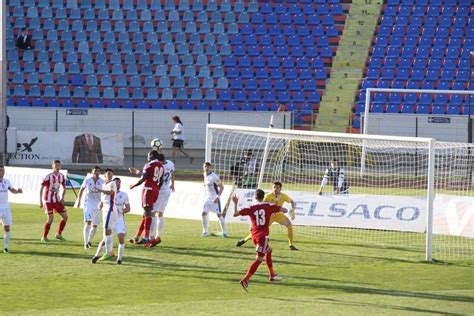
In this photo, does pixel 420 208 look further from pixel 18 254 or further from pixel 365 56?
pixel 365 56

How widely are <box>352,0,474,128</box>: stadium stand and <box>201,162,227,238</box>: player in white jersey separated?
18682 millimetres

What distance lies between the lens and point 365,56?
148 ft

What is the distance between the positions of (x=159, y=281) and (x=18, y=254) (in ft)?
14.5

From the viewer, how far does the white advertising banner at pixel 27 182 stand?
32.8 meters

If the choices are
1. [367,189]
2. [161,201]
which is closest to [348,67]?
[367,189]

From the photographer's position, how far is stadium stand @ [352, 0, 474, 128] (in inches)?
1684

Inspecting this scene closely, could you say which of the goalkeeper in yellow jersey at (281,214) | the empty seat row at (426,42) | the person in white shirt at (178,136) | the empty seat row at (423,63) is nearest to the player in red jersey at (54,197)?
the goalkeeper in yellow jersey at (281,214)

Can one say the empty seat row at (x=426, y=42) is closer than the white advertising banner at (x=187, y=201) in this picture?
No

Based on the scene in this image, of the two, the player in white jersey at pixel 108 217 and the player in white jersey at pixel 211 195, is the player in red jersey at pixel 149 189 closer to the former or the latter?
the player in white jersey at pixel 211 195

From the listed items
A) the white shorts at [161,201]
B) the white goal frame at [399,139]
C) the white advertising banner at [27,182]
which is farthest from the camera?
the white advertising banner at [27,182]

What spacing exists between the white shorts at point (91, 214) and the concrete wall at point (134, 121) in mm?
20091

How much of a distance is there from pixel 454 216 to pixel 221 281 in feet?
27.8

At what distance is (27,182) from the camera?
109ft

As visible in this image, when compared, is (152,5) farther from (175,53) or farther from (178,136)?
(178,136)
